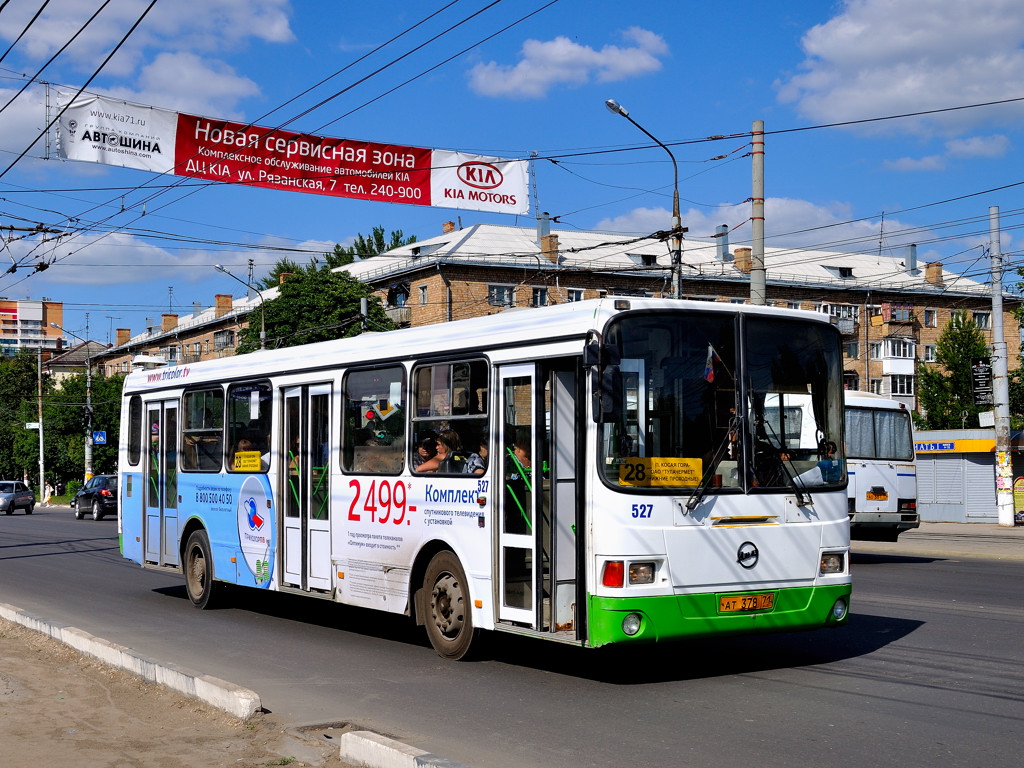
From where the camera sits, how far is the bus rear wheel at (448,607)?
32.7ft

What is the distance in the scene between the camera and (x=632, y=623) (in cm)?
847

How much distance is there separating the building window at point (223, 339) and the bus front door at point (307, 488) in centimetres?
7479

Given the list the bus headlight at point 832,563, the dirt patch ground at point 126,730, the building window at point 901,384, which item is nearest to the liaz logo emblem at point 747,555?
the bus headlight at point 832,563

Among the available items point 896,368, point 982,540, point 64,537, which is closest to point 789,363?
point 982,540

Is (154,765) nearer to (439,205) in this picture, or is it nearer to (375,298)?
(439,205)

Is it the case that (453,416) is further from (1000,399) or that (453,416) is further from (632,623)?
(1000,399)

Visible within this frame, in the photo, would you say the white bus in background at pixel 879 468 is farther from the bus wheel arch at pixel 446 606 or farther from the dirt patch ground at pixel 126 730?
the dirt patch ground at pixel 126 730

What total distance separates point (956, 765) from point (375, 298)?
2232 inches

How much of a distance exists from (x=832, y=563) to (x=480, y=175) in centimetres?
1100

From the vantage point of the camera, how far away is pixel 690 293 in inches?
→ 2682

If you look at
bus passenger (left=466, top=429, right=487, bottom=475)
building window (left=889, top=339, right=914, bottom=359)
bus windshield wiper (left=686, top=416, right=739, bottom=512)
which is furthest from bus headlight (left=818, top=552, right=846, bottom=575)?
building window (left=889, top=339, right=914, bottom=359)

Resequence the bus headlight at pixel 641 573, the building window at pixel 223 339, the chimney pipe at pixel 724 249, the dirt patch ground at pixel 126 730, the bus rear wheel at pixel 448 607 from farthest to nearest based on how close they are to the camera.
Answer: the building window at pixel 223 339 → the chimney pipe at pixel 724 249 → the bus rear wheel at pixel 448 607 → the bus headlight at pixel 641 573 → the dirt patch ground at pixel 126 730

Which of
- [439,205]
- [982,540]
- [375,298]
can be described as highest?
[375,298]

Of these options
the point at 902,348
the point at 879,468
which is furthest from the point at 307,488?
the point at 902,348
